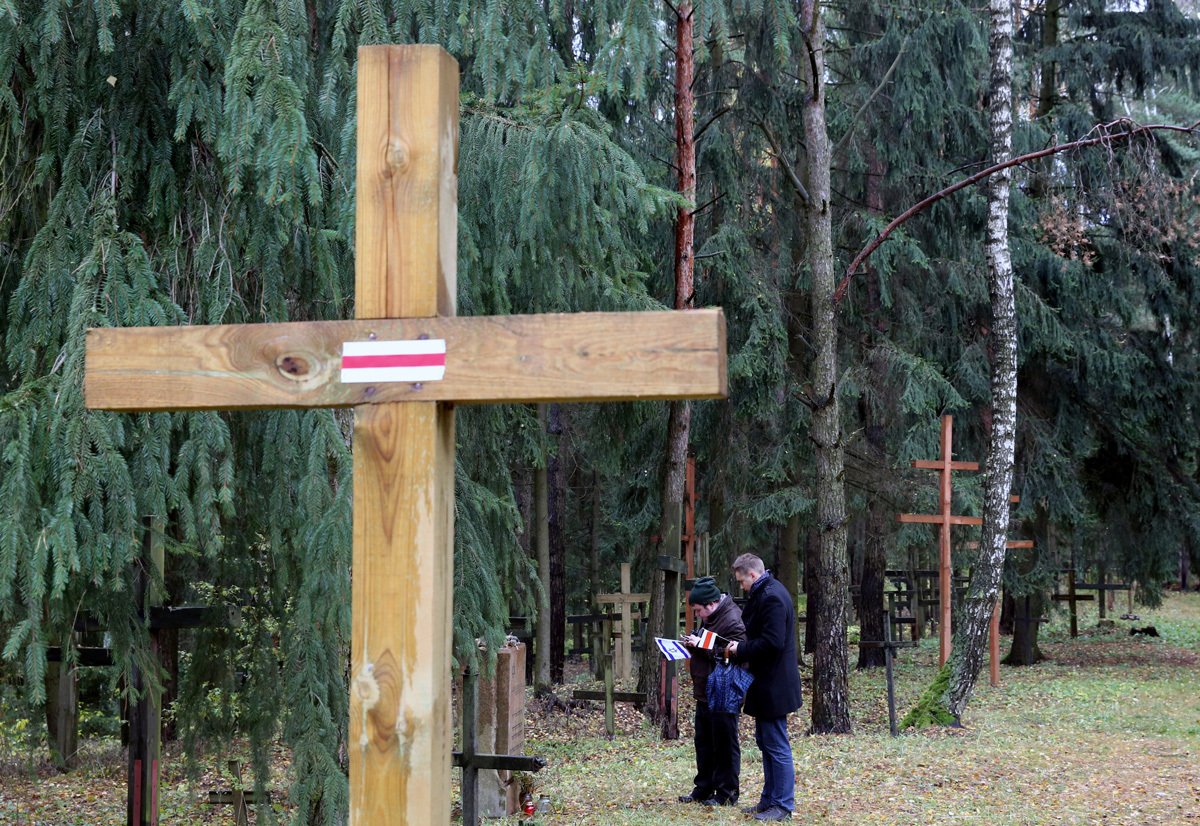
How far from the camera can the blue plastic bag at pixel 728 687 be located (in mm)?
→ 7340

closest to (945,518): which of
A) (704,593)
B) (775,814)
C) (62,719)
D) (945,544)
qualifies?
(945,544)

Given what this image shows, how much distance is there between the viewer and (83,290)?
158 inches

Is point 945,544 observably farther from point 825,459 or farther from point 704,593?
point 704,593

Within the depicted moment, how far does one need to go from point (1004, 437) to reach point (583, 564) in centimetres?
1630

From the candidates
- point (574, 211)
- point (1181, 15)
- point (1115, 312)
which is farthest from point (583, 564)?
→ point (574, 211)

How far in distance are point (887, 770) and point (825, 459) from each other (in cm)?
350

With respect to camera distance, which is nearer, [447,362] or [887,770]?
[447,362]

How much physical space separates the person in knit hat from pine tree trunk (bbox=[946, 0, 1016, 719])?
4899 millimetres

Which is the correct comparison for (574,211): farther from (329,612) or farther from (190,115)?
(329,612)

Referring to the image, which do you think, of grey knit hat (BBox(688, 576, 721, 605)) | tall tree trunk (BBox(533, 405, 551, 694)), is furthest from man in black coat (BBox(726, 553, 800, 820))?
tall tree trunk (BBox(533, 405, 551, 694))

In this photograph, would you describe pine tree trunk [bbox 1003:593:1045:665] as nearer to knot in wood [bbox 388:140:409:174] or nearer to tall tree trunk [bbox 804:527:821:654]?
tall tree trunk [bbox 804:527:821:654]

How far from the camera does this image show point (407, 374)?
2760 mm

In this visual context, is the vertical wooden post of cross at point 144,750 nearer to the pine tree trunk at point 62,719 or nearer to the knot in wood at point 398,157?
the knot in wood at point 398,157

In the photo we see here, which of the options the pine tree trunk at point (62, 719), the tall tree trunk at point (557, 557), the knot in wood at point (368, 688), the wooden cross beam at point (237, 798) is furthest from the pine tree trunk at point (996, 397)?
the knot in wood at point (368, 688)
